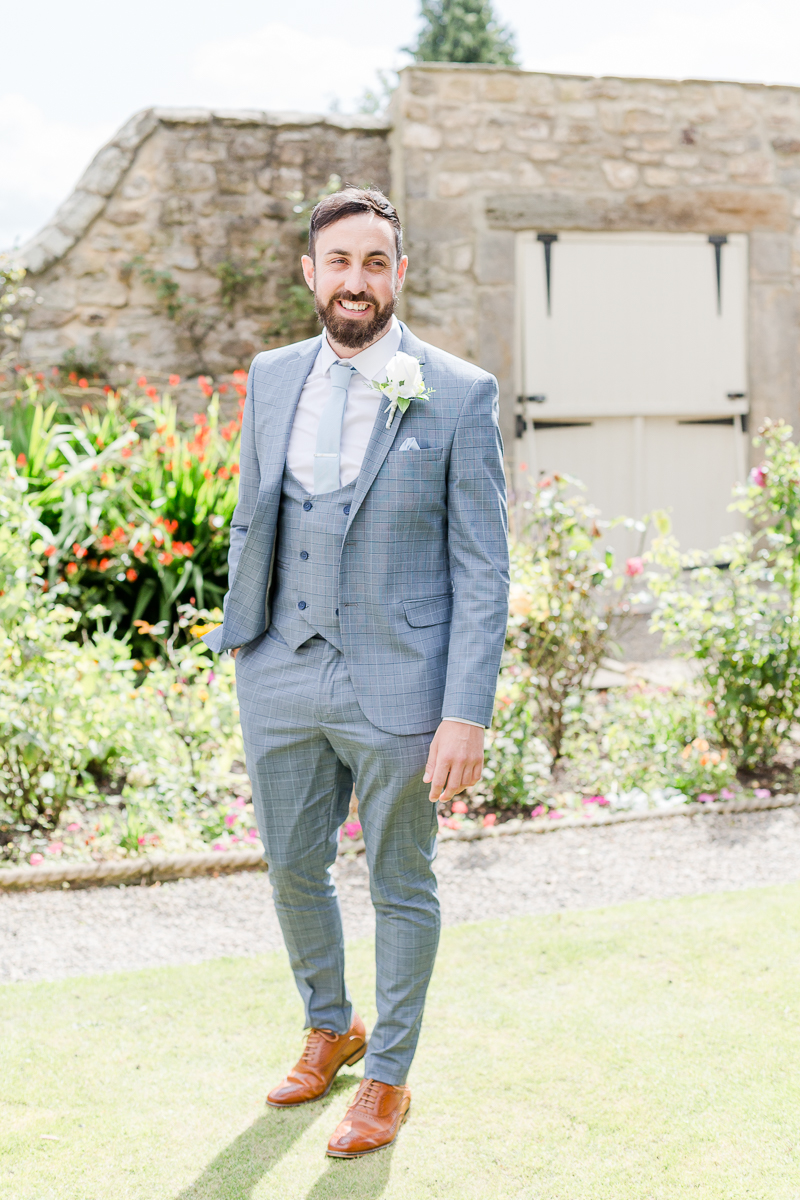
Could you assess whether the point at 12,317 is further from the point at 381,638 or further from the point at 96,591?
the point at 381,638

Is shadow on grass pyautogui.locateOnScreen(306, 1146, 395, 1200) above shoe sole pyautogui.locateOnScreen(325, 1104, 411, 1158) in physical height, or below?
below

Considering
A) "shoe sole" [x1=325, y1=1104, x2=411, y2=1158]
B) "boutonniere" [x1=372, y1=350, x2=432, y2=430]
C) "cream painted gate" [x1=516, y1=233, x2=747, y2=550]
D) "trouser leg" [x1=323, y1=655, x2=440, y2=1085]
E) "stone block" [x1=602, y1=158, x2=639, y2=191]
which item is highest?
"stone block" [x1=602, y1=158, x2=639, y2=191]

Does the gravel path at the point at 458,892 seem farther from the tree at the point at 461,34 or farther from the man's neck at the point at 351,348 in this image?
the tree at the point at 461,34

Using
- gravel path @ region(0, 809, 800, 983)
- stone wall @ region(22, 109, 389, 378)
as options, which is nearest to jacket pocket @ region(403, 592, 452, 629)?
gravel path @ region(0, 809, 800, 983)

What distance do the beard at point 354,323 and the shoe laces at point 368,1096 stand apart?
1397 mm

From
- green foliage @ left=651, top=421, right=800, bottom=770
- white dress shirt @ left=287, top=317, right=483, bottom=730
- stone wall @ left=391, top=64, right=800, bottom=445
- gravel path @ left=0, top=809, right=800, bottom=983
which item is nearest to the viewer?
white dress shirt @ left=287, top=317, right=483, bottom=730

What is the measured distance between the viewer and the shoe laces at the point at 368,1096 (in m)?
1.91

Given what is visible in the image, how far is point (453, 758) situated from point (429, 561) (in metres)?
0.37

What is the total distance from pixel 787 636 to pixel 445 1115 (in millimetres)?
2462

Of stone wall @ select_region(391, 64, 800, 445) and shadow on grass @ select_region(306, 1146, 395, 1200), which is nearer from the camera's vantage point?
shadow on grass @ select_region(306, 1146, 395, 1200)

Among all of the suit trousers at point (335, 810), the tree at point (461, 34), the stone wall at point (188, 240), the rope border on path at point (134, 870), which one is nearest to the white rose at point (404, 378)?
the suit trousers at point (335, 810)

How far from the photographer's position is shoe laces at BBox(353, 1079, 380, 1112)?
1.91m

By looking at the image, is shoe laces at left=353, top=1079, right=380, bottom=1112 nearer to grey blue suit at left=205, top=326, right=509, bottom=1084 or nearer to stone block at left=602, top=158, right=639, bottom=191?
grey blue suit at left=205, top=326, right=509, bottom=1084

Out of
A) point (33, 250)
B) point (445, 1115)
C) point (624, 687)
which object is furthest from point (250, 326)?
point (445, 1115)
